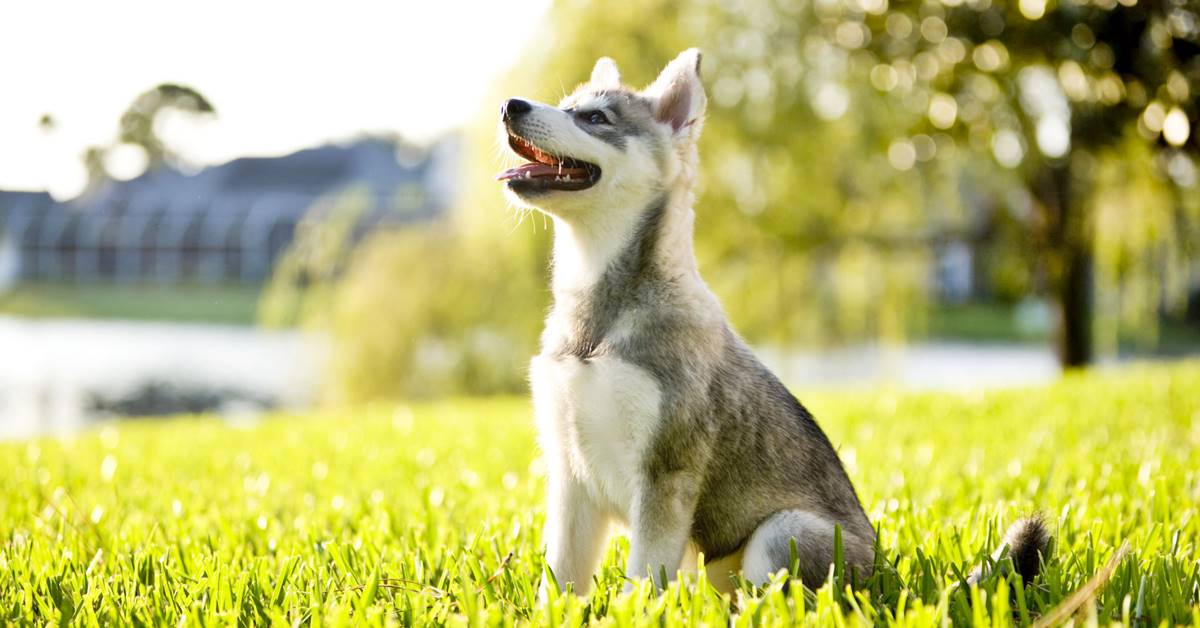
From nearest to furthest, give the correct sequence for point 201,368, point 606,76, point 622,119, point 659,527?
point 659,527 → point 622,119 → point 606,76 → point 201,368

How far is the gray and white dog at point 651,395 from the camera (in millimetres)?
2605

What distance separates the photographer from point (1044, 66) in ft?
23.1

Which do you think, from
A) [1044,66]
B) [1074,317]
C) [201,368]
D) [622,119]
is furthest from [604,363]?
[201,368]

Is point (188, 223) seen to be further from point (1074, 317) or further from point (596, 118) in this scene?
point (596, 118)

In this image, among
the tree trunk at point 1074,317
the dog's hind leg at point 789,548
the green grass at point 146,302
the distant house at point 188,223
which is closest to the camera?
the dog's hind leg at point 789,548

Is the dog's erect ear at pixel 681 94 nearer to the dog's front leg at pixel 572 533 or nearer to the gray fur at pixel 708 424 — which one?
the gray fur at pixel 708 424

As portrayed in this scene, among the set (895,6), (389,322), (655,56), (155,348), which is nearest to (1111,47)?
(895,6)

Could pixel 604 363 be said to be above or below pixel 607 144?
below

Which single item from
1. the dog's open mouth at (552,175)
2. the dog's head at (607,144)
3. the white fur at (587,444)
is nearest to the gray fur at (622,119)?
the dog's head at (607,144)

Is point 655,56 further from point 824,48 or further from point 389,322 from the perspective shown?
point 389,322

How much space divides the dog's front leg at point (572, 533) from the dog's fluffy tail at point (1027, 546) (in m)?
1.04

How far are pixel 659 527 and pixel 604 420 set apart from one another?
0.98 feet

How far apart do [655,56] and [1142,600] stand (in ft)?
33.3

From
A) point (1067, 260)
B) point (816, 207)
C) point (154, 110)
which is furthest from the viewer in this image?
point (816, 207)
